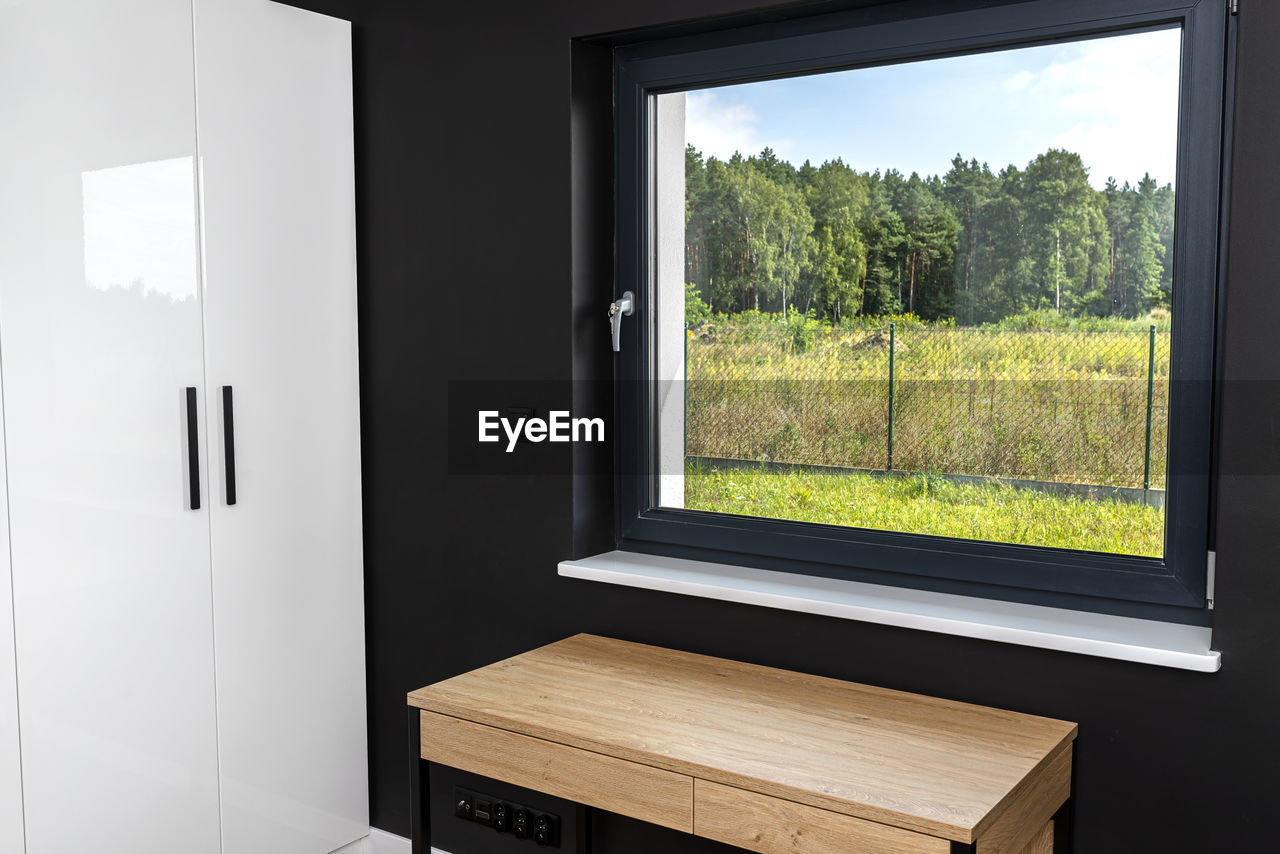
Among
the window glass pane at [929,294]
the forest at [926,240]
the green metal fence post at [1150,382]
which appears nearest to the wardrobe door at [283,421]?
the window glass pane at [929,294]

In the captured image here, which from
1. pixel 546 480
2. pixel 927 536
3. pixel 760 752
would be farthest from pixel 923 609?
pixel 546 480

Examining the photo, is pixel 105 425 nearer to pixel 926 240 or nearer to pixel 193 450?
pixel 193 450

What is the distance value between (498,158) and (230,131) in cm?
64

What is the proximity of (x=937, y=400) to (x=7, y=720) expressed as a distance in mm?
2058

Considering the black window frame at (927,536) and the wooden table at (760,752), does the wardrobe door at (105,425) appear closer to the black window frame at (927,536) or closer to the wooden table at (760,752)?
the wooden table at (760,752)

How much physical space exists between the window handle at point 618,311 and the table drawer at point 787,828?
120 centimetres

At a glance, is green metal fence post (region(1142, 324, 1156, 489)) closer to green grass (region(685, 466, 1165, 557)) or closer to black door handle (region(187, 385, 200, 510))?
green grass (region(685, 466, 1165, 557))

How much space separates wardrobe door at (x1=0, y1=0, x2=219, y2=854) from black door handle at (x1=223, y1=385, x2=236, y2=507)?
62 mm

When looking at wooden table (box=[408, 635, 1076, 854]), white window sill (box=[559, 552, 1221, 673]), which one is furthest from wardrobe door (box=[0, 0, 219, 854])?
white window sill (box=[559, 552, 1221, 673])

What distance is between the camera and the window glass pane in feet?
6.74

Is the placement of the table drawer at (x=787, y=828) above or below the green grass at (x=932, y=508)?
below

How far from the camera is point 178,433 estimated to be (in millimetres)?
2443

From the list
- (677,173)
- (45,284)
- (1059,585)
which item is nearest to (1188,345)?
(1059,585)

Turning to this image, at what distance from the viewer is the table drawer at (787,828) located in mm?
1577
